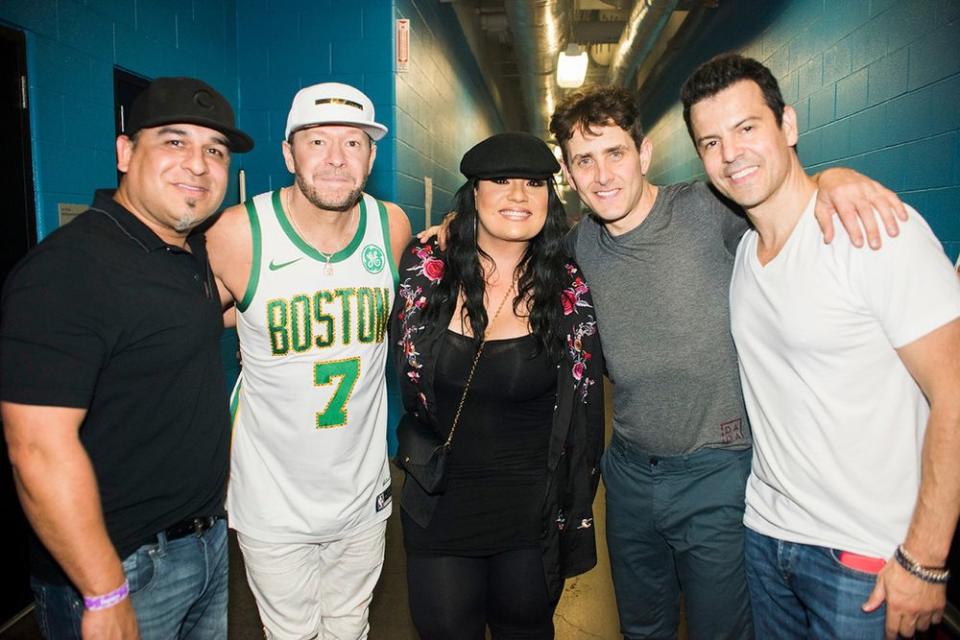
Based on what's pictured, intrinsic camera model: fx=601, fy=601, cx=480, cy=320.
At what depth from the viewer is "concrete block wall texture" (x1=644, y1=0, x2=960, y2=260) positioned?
2.86 m

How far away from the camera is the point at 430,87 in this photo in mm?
5520

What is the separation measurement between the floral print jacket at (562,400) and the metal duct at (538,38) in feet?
13.7

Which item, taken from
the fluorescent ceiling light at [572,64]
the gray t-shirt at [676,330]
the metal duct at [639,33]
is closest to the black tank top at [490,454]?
the gray t-shirt at [676,330]

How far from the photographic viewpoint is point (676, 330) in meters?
1.82

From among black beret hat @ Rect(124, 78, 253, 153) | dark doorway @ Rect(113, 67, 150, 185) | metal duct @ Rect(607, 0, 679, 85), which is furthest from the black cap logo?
metal duct @ Rect(607, 0, 679, 85)

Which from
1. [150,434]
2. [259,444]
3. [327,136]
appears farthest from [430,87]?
[150,434]

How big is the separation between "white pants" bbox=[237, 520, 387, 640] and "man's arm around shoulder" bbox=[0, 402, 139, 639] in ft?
2.34

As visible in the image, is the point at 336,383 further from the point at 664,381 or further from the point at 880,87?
the point at 880,87

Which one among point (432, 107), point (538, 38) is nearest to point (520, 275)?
point (432, 107)

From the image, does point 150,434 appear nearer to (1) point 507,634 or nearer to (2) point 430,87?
(1) point 507,634

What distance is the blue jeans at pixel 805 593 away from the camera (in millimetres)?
1379

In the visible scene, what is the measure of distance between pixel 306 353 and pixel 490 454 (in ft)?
2.18

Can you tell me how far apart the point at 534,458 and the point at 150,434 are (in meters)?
1.08

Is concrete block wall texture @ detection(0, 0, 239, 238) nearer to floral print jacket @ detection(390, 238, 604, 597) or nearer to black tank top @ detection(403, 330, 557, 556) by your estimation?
floral print jacket @ detection(390, 238, 604, 597)
